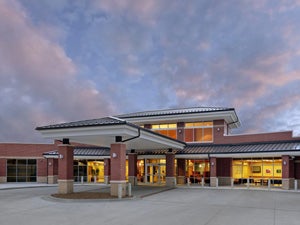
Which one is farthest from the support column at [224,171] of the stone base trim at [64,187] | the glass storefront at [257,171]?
the stone base trim at [64,187]

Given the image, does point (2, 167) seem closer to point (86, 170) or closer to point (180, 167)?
point (86, 170)

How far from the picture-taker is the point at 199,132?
34.0 m

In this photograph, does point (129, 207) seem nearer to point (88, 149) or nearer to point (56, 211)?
point (56, 211)

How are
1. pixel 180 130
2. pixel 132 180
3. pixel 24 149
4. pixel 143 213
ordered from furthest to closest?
pixel 24 149
pixel 180 130
pixel 132 180
pixel 143 213

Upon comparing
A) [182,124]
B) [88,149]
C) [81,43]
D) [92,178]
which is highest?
[81,43]

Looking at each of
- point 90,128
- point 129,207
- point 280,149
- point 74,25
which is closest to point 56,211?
point 129,207

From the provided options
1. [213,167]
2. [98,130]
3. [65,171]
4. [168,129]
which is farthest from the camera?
[168,129]

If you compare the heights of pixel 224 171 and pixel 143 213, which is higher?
pixel 143 213

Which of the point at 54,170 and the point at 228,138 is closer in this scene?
the point at 228,138

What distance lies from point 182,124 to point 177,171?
4.91 meters

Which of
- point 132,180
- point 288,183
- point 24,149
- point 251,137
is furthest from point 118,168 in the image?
point 24,149

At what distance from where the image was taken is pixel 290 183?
26.9 metres

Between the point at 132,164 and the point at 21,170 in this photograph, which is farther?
the point at 21,170

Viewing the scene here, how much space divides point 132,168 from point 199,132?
7.78 meters
